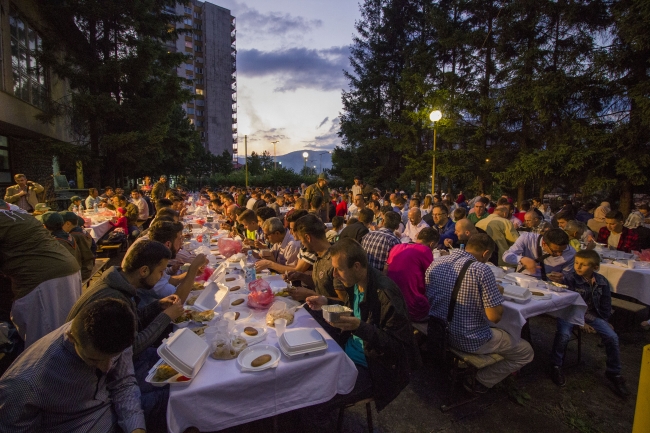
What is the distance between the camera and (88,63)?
644 inches

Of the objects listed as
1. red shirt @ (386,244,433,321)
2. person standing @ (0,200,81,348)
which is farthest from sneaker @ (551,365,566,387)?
A: person standing @ (0,200,81,348)

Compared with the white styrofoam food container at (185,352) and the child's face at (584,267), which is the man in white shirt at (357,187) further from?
the white styrofoam food container at (185,352)

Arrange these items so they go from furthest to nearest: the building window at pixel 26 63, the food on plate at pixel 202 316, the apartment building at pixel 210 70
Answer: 1. the apartment building at pixel 210 70
2. the building window at pixel 26 63
3. the food on plate at pixel 202 316

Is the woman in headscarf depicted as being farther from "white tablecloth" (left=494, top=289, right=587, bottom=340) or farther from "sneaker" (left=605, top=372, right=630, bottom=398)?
"sneaker" (left=605, top=372, right=630, bottom=398)

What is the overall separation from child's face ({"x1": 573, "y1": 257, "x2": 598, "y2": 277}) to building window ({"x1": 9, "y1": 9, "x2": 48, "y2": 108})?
19.0m

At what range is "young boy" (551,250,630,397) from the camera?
3.57 m

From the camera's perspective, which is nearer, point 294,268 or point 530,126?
point 294,268

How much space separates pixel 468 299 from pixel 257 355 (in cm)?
211

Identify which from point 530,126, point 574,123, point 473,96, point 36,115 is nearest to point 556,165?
point 574,123

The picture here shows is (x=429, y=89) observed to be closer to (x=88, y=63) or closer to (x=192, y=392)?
(x=88, y=63)

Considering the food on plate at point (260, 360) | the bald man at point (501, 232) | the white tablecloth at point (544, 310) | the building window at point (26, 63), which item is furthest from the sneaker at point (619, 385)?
the building window at point (26, 63)

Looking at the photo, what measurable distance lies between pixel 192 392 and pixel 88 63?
2061 centimetres

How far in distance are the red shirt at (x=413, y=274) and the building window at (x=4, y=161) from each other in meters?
17.8

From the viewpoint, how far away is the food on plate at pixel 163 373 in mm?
1979
